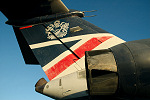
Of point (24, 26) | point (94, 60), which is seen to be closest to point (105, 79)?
point (94, 60)

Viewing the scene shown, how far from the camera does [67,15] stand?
549cm

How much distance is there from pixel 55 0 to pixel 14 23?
1700 mm

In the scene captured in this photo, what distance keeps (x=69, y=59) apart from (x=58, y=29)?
127 cm

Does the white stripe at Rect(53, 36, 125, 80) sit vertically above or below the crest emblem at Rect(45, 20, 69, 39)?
below

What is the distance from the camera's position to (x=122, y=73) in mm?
2572

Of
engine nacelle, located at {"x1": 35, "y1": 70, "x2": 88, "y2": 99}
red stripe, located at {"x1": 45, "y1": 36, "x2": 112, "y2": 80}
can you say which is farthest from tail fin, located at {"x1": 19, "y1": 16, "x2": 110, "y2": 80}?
engine nacelle, located at {"x1": 35, "y1": 70, "x2": 88, "y2": 99}

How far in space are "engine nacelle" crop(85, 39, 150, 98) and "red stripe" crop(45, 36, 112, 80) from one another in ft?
6.04

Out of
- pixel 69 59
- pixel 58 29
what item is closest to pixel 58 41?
pixel 58 29

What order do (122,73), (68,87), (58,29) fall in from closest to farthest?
1. (122,73)
2. (68,87)
3. (58,29)

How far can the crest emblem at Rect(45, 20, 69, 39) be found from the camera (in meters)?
5.21

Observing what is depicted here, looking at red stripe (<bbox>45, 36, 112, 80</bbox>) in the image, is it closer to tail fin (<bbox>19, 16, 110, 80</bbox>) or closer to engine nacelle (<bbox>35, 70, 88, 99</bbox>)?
tail fin (<bbox>19, 16, 110, 80</bbox>)

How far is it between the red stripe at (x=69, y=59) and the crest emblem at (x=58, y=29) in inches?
33.0

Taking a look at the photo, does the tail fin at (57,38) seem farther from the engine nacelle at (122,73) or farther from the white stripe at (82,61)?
the engine nacelle at (122,73)

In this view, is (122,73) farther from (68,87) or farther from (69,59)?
(69,59)
